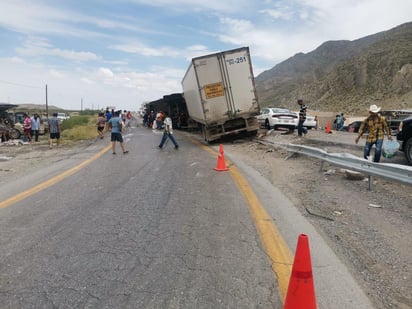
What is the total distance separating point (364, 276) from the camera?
373 centimetres

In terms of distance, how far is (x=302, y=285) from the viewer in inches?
115

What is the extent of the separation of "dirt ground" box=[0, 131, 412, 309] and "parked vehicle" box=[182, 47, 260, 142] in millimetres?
6344

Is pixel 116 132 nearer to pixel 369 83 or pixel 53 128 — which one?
pixel 53 128

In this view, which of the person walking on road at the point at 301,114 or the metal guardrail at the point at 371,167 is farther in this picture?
the person walking on road at the point at 301,114

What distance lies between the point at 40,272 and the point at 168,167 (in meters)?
7.13

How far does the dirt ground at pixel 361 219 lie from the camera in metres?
3.67

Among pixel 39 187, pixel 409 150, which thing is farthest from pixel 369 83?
pixel 39 187

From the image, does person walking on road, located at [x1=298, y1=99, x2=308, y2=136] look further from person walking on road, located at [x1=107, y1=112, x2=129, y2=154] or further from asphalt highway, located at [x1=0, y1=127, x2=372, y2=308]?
asphalt highway, located at [x1=0, y1=127, x2=372, y2=308]

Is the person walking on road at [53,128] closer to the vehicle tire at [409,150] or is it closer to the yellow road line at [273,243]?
the yellow road line at [273,243]

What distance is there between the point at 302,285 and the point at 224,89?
14479mm

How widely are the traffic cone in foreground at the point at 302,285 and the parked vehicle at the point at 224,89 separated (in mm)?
14120

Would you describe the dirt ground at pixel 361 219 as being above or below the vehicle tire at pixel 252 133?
below

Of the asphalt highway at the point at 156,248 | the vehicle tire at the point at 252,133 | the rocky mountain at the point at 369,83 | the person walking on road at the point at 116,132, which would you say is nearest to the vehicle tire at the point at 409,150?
the asphalt highway at the point at 156,248

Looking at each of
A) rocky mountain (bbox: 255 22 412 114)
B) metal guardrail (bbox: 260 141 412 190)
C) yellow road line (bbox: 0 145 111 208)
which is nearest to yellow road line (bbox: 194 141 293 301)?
metal guardrail (bbox: 260 141 412 190)
